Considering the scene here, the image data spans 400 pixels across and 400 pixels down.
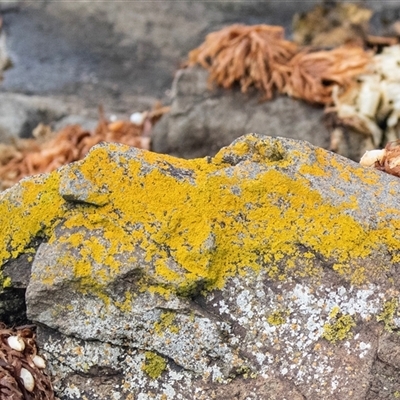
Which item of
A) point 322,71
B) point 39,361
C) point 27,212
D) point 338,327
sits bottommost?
point 322,71

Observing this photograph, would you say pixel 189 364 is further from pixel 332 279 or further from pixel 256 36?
pixel 256 36

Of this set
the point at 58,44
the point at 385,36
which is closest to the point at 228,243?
the point at 385,36

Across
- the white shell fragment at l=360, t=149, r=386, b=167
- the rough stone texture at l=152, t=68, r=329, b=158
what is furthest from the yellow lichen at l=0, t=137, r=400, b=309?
the rough stone texture at l=152, t=68, r=329, b=158

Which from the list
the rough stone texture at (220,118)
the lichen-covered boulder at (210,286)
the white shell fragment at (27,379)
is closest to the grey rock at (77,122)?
the rough stone texture at (220,118)

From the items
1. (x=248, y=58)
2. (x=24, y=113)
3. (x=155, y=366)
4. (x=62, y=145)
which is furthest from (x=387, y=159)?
(x=24, y=113)

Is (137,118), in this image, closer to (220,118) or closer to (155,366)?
(220,118)

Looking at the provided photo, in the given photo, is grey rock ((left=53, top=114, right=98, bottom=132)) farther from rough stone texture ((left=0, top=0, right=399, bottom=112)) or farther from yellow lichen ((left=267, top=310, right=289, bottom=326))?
yellow lichen ((left=267, top=310, right=289, bottom=326))
